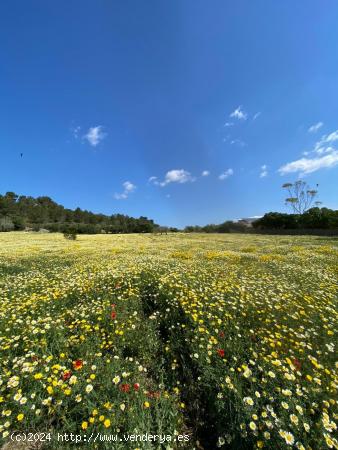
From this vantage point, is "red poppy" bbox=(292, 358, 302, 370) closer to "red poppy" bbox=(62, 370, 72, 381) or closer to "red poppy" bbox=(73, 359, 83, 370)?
"red poppy" bbox=(73, 359, 83, 370)

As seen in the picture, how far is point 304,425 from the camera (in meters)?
2.63

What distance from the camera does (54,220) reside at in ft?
335

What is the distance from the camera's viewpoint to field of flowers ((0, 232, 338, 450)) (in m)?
2.83

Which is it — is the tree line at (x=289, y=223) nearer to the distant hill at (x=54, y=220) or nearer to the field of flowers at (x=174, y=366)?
the distant hill at (x=54, y=220)

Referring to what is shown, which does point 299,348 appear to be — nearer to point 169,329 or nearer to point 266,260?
point 169,329

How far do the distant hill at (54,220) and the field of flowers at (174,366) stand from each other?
53.5 meters

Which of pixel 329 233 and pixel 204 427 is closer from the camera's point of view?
pixel 204 427

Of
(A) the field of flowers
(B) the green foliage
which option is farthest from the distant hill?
(A) the field of flowers

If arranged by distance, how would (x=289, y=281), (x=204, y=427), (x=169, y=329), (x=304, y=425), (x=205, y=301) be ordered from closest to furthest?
(x=304, y=425)
(x=204, y=427)
(x=169, y=329)
(x=205, y=301)
(x=289, y=281)

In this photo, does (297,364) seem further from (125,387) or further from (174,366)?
(125,387)

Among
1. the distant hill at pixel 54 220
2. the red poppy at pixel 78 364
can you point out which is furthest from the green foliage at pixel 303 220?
the red poppy at pixel 78 364

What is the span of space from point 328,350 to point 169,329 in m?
3.18

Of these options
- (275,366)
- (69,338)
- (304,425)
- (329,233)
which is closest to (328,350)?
(275,366)

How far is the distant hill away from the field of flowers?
2108 inches
